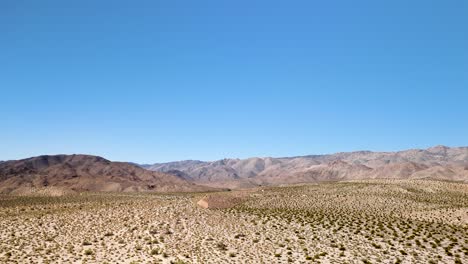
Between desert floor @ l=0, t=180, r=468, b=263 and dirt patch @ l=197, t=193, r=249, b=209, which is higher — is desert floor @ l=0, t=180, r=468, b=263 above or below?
below

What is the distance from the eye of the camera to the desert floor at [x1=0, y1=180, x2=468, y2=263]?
26.5 meters

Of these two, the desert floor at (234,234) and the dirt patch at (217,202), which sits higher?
the dirt patch at (217,202)

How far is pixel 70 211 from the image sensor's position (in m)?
44.6

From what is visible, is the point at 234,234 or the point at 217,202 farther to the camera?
the point at 217,202

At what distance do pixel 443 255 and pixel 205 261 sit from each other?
16943 mm

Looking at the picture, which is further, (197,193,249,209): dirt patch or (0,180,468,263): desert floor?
(197,193,249,209): dirt patch

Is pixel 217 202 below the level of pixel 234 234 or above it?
above

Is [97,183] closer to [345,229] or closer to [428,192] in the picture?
[428,192]

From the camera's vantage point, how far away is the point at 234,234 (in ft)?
108

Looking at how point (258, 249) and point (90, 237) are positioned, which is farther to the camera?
point (90, 237)

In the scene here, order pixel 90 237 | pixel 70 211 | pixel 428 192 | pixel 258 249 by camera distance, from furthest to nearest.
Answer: pixel 428 192 < pixel 70 211 < pixel 90 237 < pixel 258 249

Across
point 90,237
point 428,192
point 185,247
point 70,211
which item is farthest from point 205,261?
point 428,192

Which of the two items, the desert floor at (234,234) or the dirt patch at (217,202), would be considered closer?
the desert floor at (234,234)

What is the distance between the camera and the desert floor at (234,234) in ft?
87.1
